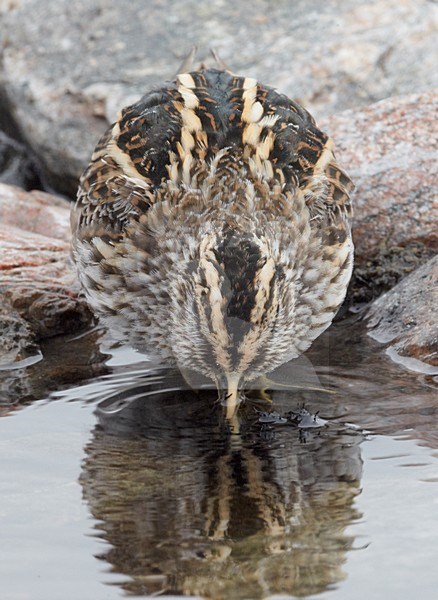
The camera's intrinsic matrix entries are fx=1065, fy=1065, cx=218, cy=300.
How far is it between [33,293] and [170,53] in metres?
4.59

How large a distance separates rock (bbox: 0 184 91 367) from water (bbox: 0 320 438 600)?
319 mm

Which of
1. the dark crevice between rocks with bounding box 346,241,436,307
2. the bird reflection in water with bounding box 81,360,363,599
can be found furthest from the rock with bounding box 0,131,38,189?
the bird reflection in water with bounding box 81,360,363,599

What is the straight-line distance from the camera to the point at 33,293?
355 inches

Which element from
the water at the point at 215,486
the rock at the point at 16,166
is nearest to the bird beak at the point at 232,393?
the water at the point at 215,486

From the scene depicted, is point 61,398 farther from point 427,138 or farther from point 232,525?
point 427,138

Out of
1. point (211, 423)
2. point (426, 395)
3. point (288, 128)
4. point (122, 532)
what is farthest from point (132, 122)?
point (122, 532)

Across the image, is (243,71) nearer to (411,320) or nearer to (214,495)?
(411,320)

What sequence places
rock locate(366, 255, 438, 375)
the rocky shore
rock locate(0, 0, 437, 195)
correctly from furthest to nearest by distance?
rock locate(0, 0, 437, 195)
the rocky shore
rock locate(366, 255, 438, 375)

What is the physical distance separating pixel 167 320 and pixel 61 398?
121 centimetres

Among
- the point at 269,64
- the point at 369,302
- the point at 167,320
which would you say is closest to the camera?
the point at 167,320

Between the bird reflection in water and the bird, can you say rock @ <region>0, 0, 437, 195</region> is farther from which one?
the bird reflection in water

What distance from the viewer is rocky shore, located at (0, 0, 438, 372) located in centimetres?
908

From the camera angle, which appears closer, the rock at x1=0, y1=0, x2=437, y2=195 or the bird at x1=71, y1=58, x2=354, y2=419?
the bird at x1=71, y1=58, x2=354, y2=419

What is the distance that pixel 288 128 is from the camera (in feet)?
26.0
